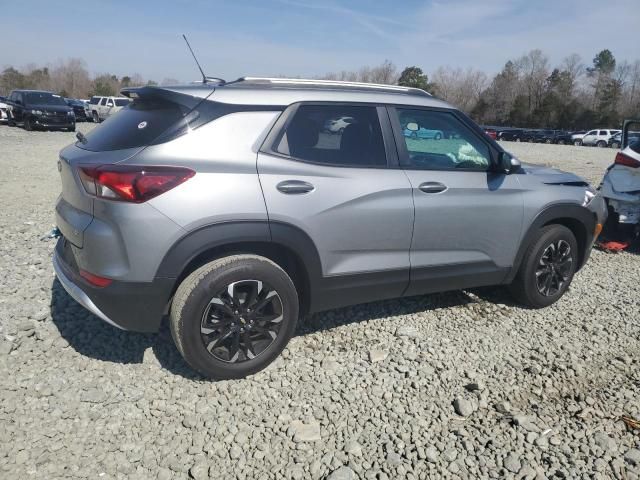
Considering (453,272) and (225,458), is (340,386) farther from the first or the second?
(453,272)

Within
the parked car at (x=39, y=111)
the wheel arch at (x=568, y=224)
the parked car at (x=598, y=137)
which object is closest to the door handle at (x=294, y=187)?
the wheel arch at (x=568, y=224)

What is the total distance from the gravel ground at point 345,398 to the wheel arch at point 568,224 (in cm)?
52

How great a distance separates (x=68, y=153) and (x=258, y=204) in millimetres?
1369

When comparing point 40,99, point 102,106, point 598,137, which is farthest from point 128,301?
point 598,137

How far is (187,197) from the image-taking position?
2.64 m

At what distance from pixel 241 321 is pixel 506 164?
2.35 metres

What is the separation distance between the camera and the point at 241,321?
2.95m

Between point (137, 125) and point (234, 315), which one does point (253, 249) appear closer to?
point (234, 315)

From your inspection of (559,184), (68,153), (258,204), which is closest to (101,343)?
(68,153)

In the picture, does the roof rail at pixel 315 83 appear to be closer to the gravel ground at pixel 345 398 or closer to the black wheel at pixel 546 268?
the black wheel at pixel 546 268

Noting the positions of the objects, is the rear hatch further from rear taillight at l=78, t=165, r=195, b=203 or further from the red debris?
the red debris

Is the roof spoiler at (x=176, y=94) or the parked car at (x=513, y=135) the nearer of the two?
the roof spoiler at (x=176, y=94)

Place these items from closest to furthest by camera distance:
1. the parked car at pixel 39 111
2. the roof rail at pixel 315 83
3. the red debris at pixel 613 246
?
the roof rail at pixel 315 83 < the red debris at pixel 613 246 < the parked car at pixel 39 111

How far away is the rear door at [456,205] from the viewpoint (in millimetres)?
3439
